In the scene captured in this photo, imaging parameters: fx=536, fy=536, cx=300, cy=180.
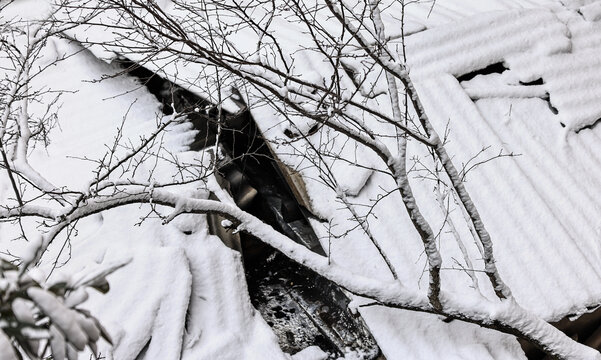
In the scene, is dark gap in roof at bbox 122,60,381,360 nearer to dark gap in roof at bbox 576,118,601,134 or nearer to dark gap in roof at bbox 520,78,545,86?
dark gap in roof at bbox 520,78,545,86

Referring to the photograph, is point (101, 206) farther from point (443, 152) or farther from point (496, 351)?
point (496, 351)

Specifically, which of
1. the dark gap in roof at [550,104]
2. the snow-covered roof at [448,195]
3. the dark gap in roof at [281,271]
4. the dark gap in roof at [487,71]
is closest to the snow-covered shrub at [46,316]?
the snow-covered roof at [448,195]

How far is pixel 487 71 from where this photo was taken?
255 inches

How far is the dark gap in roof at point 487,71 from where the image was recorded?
6.39 metres

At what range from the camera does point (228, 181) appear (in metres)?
5.71

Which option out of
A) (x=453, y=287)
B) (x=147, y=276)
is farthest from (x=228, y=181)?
(x=453, y=287)

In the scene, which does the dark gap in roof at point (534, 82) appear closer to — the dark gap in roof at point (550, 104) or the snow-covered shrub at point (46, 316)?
the dark gap in roof at point (550, 104)

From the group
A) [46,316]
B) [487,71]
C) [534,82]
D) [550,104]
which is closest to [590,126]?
[550,104]

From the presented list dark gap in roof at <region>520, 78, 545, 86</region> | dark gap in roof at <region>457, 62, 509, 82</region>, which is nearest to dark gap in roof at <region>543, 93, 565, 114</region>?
dark gap in roof at <region>520, 78, 545, 86</region>

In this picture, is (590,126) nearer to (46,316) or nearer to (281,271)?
(281,271)

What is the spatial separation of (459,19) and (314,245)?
3.64 meters

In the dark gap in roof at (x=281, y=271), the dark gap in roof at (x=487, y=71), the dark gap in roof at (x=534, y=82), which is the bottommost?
the dark gap in roof at (x=281, y=271)

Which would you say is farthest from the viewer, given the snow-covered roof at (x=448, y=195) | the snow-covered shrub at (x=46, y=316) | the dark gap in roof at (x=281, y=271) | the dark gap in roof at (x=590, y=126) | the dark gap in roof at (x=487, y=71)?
the dark gap in roof at (x=487, y=71)

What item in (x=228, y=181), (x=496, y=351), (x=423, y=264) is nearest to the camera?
(x=496, y=351)
